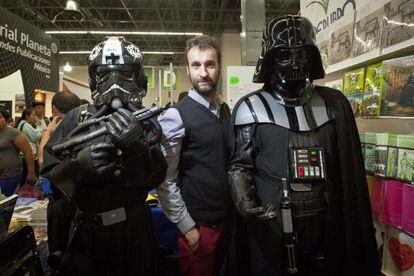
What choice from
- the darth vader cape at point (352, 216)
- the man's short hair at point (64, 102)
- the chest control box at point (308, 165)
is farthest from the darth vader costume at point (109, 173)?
the man's short hair at point (64, 102)

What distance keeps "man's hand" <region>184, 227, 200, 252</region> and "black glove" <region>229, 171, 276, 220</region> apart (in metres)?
0.29

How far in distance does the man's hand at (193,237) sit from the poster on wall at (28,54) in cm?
240

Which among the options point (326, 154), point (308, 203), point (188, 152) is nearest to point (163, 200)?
point (188, 152)

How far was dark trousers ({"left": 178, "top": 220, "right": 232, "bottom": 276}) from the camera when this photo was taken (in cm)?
152

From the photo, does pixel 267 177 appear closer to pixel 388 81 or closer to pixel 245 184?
pixel 245 184

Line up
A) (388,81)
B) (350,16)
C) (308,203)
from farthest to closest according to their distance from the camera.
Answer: (350,16)
(388,81)
(308,203)

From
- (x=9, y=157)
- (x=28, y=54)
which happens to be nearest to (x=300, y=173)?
(x=9, y=157)

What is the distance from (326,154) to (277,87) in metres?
0.36

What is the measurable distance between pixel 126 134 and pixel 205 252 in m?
0.73

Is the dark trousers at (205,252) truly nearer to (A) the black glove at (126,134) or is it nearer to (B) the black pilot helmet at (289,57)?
(A) the black glove at (126,134)

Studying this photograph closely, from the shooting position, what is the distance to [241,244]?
1.49 meters

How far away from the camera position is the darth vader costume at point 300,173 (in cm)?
131

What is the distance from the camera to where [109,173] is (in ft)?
4.10

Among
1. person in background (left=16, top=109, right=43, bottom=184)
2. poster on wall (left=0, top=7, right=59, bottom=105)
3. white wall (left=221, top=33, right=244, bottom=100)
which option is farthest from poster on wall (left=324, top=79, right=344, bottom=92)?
white wall (left=221, top=33, right=244, bottom=100)
